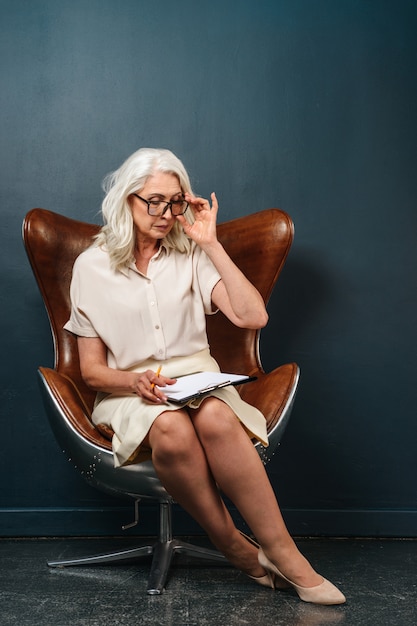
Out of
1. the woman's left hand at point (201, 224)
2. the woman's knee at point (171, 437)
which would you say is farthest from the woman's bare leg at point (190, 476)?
the woman's left hand at point (201, 224)

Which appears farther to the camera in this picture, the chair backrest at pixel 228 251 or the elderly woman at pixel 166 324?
the chair backrest at pixel 228 251

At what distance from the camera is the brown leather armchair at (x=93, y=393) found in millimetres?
2217

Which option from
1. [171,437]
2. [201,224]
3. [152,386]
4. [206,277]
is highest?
[201,224]

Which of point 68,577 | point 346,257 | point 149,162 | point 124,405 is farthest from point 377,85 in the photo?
point 68,577

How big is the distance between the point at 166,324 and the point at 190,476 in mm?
523

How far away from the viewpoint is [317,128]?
9.80ft

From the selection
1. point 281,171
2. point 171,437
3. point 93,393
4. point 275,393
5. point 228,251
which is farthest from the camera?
point 281,171

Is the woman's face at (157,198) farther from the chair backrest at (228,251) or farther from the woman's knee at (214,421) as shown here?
the woman's knee at (214,421)

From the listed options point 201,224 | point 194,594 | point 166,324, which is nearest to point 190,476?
point 194,594

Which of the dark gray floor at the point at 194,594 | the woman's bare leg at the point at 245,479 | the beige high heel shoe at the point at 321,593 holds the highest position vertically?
the woman's bare leg at the point at 245,479

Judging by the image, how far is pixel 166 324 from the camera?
2.40m

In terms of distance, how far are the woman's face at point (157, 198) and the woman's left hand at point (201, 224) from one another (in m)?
0.04

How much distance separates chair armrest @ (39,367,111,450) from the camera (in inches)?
87.8

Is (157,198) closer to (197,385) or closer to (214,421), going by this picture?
(197,385)
